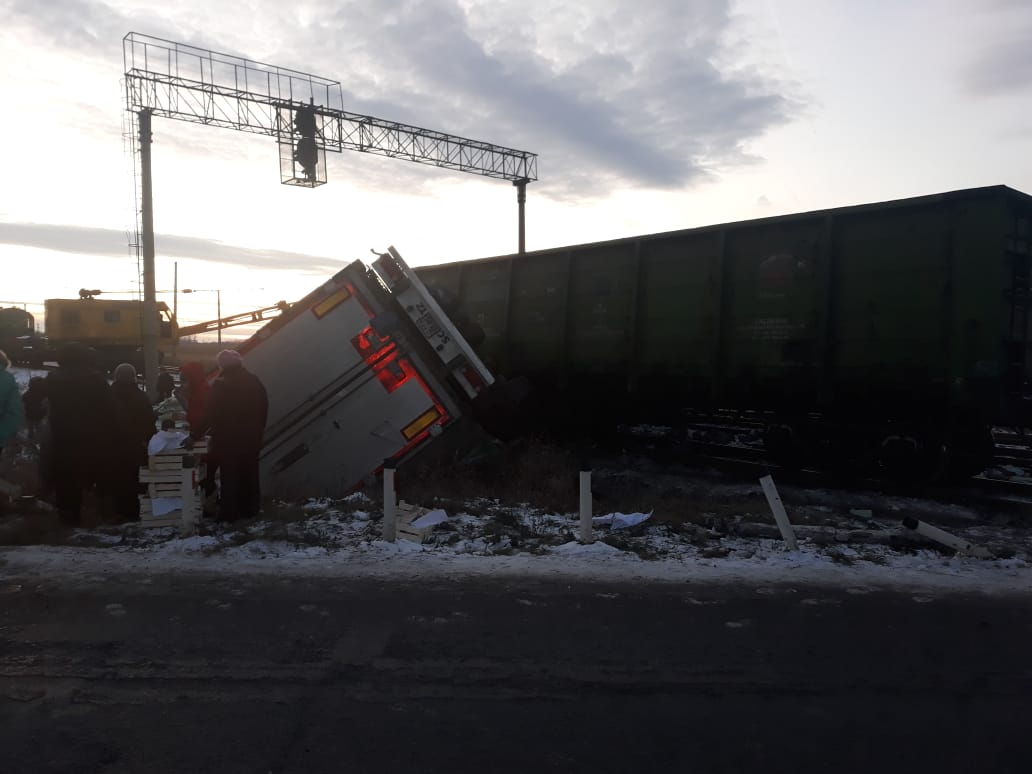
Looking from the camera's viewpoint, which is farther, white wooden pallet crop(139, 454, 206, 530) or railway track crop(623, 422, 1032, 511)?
railway track crop(623, 422, 1032, 511)

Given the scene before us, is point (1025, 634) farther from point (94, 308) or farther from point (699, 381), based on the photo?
point (94, 308)

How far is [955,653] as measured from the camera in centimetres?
422

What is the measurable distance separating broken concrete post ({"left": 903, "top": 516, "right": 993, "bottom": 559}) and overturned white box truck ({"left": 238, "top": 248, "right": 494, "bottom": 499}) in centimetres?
448

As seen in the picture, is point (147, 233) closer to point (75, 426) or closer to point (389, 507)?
point (75, 426)

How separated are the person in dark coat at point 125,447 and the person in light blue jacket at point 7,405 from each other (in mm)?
769

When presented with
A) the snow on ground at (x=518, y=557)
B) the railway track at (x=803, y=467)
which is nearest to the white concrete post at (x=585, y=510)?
the snow on ground at (x=518, y=557)

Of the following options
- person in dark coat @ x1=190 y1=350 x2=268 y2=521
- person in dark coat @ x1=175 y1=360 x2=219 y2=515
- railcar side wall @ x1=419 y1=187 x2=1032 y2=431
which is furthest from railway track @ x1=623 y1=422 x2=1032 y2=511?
person in dark coat @ x1=175 y1=360 x2=219 y2=515

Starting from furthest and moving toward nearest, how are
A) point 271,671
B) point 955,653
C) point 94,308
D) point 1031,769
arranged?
point 94,308, point 955,653, point 271,671, point 1031,769

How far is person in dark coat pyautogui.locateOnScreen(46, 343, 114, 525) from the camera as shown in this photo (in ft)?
22.3

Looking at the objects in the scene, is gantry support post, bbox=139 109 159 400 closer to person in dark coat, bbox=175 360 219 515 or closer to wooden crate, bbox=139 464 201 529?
person in dark coat, bbox=175 360 219 515

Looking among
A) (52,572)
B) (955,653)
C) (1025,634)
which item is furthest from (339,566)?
(1025,634)

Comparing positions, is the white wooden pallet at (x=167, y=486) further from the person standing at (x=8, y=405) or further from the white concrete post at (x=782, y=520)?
the white concrete post at (x=782, y=520)

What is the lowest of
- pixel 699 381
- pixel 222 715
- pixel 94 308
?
pixel 222 715

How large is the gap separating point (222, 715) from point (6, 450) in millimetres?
9557
